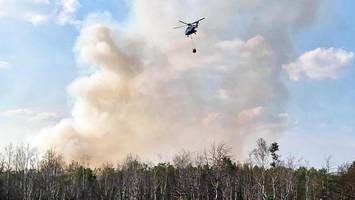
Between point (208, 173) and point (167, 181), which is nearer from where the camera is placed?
point (208, 173)

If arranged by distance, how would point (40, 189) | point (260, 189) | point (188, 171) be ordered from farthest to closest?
point (188, 171), point (260, 189), point (40, 189)

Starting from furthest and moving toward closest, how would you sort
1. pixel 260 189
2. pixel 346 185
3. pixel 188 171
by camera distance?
pixel 188 171, pixel 260 189, pixel 346 185

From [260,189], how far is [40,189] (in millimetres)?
39166

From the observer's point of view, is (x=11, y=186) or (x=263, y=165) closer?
(x=11, y=186)

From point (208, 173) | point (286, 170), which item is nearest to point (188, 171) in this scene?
point (208, 173)

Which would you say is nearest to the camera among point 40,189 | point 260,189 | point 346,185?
point 346,185

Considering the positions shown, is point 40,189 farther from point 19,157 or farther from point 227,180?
point 227,180

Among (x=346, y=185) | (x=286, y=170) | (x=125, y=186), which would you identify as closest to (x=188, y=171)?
A: (x=125, y=186)

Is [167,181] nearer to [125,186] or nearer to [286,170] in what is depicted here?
[125,186]

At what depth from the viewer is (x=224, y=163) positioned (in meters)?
95.8

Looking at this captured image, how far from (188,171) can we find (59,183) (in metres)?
24.8

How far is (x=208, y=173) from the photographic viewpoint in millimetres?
99125

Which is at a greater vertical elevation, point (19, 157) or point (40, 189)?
point (19, 157)

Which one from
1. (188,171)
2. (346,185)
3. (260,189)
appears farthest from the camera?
(188,171)
